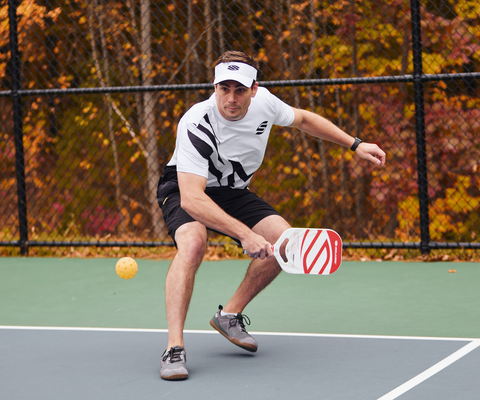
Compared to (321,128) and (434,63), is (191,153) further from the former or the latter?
(434,63)

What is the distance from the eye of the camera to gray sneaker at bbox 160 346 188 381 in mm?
3189

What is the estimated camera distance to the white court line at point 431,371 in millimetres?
2924

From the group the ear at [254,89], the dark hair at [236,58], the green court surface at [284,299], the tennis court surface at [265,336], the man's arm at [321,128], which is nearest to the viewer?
the tennis court surface at [265,336]

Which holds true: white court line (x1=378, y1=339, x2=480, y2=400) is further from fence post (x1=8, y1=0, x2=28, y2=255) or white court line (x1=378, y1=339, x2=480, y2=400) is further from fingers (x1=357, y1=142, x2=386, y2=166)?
fence post (x1=8, y1=0, x2=28, y2=255)

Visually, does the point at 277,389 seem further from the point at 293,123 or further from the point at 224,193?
the point at 293,123

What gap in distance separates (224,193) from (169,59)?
14.2 feet

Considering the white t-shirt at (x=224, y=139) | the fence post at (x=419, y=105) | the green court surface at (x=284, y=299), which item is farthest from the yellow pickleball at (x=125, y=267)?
the fence post at (x=419, y=105)

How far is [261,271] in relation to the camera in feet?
12.4

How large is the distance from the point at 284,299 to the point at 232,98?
1819 millimetres

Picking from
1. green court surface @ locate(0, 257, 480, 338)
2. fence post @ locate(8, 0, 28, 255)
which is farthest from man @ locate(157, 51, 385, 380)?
fence post @ locate(8, 0, 28, 255)

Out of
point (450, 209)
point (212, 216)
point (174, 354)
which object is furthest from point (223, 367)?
point (450, 209)

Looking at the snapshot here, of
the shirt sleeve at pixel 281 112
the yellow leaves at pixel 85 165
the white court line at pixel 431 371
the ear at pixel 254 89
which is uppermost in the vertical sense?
the ear at pixel 254 89

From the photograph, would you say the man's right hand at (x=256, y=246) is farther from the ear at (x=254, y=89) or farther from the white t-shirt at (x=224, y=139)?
the ear at (x=254, y=89)

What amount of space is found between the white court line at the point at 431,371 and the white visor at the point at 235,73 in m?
1.53
